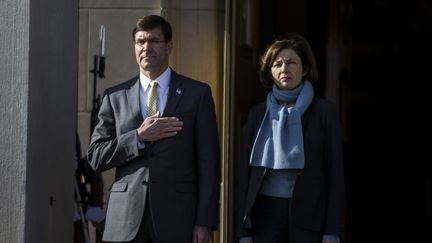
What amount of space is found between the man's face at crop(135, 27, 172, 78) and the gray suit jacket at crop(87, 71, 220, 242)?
0.14m

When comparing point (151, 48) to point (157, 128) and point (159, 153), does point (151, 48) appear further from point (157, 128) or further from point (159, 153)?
point (159, 153)

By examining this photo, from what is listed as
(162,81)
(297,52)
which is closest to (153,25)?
(162,81)

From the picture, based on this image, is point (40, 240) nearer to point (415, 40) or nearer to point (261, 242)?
point (261, 242)

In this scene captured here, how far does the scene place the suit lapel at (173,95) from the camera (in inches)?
250

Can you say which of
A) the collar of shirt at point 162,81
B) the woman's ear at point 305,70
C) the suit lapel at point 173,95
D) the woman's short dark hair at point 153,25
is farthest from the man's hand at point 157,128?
the woman's ear at point 305,70

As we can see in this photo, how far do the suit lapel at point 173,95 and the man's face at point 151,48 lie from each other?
0.12m

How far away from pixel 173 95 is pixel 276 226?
2.96ft

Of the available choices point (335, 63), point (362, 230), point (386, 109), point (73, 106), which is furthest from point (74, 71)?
point (386, 109)

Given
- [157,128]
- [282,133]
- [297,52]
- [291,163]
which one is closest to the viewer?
[157,128]

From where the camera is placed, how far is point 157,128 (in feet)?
20.3

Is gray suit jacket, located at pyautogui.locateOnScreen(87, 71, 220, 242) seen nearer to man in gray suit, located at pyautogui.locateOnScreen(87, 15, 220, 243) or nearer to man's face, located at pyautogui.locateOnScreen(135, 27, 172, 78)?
man in gray suit, located at pyautogui.locateOnScreen(87, 15, 220, 243)

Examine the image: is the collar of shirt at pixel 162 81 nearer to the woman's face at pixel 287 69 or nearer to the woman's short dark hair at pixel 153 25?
the woman's short dark hair at pixel 153 25

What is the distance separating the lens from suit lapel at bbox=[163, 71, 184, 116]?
20.8 ft

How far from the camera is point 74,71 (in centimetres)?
771
